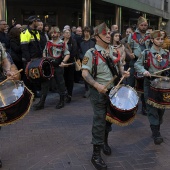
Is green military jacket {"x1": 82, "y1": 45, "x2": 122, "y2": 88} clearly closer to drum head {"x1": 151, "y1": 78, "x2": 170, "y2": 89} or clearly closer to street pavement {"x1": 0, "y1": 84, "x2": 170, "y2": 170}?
drum head {"x1": 151, "y1": 78, "x2": 170, "y2": 89}

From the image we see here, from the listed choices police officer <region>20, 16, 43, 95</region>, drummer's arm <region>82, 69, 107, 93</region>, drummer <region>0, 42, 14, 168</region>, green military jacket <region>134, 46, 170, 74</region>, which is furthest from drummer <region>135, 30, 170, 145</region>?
police officer <region>20, 16, 43, 95</region>

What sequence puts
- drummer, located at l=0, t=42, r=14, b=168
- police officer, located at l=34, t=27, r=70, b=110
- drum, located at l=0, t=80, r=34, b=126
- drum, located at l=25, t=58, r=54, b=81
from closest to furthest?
drum, located at l=0, t=80, r=34, b=126
drummer, located at l=0, t=42, r=14, b=168
drum, located at l=25, t=58, r=54, b=81
police officer, located at l=34, t=27, r=70, b=110

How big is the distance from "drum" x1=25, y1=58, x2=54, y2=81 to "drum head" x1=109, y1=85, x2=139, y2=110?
273 cm

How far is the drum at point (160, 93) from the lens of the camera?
431 centimetres

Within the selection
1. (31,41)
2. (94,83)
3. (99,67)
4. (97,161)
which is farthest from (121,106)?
(31,41)

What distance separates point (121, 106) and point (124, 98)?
176mm

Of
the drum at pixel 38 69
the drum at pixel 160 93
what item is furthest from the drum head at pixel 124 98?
the drum at pixel 38 69

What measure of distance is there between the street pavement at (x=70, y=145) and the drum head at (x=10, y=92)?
95cm

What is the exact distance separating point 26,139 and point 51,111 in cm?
177

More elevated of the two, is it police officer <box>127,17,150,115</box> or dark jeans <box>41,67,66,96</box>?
police officer <box>127,17,150,115</box>

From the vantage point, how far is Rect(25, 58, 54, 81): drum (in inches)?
243

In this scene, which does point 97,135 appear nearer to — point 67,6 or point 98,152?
point 98,152

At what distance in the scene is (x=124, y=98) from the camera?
152 inches

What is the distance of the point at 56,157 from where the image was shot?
4156 mm
